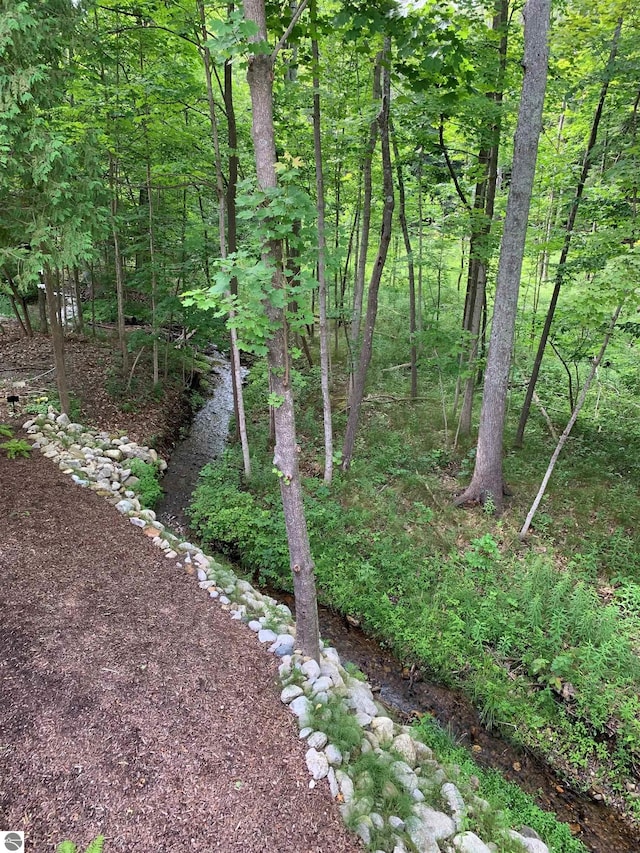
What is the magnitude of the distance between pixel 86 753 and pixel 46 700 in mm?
541

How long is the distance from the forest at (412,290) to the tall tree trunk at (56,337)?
0.11 ft

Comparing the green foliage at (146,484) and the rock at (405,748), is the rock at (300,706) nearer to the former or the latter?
the rock at (405,748)

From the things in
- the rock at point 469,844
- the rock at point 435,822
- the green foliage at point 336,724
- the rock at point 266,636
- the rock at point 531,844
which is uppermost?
the rock at point 266,636

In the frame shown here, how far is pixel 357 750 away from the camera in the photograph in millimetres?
3307

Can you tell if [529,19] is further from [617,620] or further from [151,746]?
[151,746]

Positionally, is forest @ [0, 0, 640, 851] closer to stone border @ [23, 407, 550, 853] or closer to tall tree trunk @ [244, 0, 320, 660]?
tall tree trunk @ [244, 0, 320, 660]

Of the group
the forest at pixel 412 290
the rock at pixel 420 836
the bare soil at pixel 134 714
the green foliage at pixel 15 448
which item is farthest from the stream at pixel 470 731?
the green foliage at pixel 15 448

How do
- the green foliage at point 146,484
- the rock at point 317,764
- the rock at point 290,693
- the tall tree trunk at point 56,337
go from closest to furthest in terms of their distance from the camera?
the rock at point 317,764
the rock at point 290,693
the tall tree trunk at point 56,337
the green foliage at point 146,484

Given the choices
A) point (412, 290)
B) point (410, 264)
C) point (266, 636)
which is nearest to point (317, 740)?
point (266, 636)

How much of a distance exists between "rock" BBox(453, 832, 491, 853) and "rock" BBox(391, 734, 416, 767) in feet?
1.84

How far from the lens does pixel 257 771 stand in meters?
2.99

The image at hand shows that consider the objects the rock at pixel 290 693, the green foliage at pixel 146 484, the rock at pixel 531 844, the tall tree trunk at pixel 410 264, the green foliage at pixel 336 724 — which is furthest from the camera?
the tall tree trunk at pixel 410 264

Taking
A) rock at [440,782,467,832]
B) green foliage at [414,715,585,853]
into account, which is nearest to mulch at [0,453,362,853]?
rock at [440,782,467,832]

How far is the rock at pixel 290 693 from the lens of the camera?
3.52 meters
